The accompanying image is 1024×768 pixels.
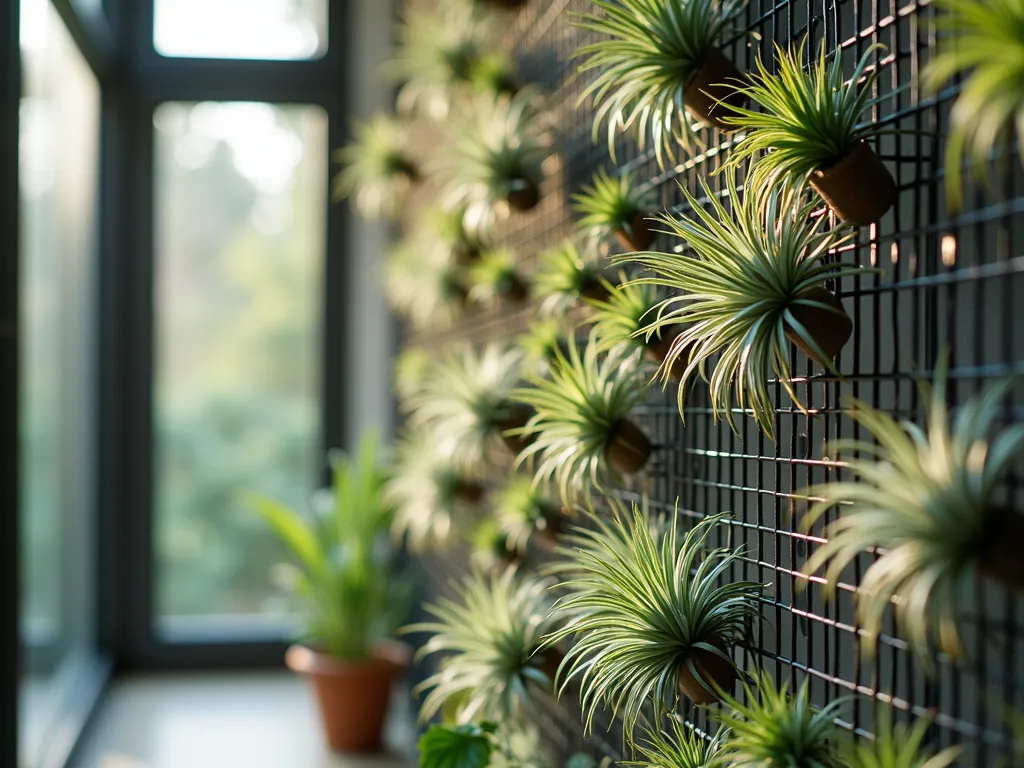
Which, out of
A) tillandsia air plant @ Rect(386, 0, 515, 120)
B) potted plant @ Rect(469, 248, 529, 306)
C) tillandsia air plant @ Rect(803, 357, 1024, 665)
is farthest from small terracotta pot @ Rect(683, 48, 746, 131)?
tillandsia air plant @ Rect(386, 0, 515, 120)

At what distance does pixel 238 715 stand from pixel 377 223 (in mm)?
1979

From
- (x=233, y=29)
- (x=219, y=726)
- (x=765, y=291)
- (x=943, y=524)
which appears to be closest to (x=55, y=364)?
(x=219, y=726)

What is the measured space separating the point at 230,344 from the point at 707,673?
3412 millimetres

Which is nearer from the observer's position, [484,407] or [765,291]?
[765,291]

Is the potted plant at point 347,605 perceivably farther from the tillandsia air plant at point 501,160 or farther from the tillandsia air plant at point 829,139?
the tillandsia air plant at point 829,139

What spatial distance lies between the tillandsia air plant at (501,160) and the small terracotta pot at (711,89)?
2.78ft

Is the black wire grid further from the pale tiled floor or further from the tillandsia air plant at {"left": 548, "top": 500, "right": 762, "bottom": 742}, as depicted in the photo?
the pale tiled floor

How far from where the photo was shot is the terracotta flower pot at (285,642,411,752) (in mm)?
3262

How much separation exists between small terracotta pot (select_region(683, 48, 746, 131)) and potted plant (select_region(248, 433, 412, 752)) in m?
2.18

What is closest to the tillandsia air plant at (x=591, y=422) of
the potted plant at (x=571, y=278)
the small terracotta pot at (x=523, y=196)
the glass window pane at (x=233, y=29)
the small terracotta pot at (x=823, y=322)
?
the potted plant at (x=571, y=278)

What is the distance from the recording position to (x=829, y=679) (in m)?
1.17

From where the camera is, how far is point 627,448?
163 cm

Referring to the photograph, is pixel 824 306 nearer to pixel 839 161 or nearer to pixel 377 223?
pixel 839 161

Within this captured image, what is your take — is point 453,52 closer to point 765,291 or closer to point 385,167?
point 385,167
